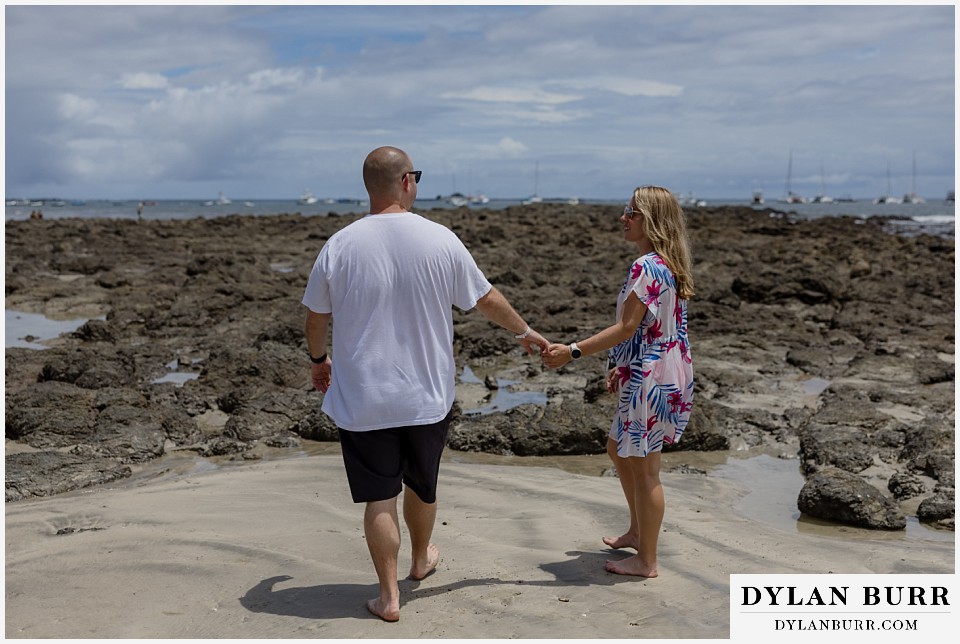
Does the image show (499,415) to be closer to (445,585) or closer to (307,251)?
(445,585)

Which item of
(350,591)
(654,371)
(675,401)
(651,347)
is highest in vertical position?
(651,347)

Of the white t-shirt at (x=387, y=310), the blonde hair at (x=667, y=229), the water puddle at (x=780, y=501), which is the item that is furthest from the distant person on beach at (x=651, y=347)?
the water puddle at (x=780, y=501)

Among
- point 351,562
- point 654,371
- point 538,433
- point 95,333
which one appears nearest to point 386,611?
point 351,562

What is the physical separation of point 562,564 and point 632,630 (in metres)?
0.85

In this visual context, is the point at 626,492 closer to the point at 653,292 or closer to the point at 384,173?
the point at 653,292

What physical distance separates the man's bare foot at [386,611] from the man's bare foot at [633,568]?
111 centimetres

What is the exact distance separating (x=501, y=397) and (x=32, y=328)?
28.3 feet

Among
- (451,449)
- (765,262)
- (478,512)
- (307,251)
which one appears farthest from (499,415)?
(307,251)

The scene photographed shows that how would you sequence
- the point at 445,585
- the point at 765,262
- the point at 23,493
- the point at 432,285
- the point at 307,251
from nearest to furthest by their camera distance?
1. the point at 432,285
2. the point at 445,585
3. the point at 23,493
4. the point at 765,262
5. the point at 307,251

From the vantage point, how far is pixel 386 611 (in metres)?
3.99

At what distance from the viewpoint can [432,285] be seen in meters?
3.93

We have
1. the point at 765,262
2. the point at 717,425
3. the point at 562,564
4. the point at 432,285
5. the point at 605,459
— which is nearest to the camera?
the point at 432,285

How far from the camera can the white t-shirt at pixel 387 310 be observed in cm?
388

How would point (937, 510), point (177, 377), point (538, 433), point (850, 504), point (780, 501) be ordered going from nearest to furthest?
point (850, 504), point (937, 510), point (780, 501), point (538, 433), point (177, 377)
